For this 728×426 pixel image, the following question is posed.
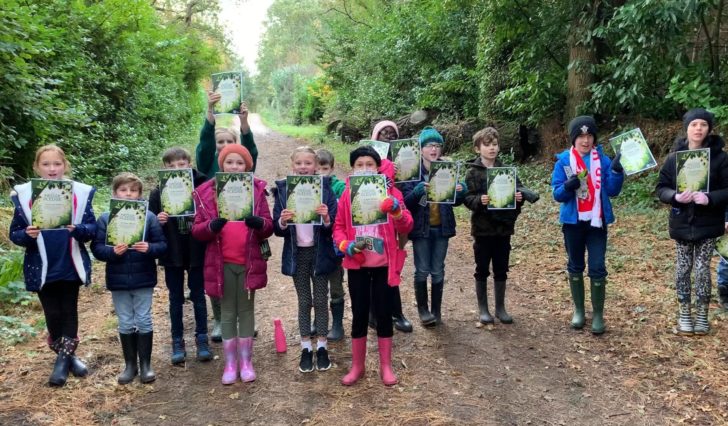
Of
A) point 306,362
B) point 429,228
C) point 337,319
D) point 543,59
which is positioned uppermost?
point 543,59

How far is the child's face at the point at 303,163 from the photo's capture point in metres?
4.47

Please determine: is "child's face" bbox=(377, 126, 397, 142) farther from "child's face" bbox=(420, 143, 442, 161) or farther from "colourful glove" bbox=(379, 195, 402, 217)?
"colourful glove" bbox=(379, 195, 402, 217)

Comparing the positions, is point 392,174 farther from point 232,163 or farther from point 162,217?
point 162,217

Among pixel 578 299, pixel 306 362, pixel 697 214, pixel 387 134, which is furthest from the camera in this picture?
pixel 578 299

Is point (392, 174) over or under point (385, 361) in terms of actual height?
over

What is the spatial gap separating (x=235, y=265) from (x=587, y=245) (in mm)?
3431

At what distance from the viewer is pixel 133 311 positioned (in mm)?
4457

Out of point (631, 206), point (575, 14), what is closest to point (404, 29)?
point (575, 14)

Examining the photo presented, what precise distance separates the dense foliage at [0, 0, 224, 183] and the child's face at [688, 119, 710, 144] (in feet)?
27.2

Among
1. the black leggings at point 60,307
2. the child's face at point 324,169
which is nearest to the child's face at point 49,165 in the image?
the black leggings at point 60,307

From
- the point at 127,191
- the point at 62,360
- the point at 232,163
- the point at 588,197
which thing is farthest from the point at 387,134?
the point at 62,360

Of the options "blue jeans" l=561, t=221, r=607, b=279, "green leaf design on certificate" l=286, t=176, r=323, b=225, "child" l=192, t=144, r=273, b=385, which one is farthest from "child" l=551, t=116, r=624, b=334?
"child" l=192, t=144, r=273, b=385

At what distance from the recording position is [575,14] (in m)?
10.4

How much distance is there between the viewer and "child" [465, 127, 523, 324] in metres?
5.25
